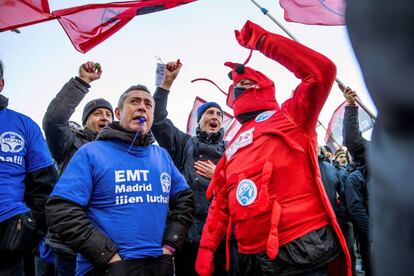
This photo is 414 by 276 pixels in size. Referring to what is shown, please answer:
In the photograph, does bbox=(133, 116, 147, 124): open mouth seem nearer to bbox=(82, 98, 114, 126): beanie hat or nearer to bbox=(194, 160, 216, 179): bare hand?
bbox=(194, 160, 216, 179): bare hand

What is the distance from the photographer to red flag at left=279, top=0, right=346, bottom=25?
3.81 m

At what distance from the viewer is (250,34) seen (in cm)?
262

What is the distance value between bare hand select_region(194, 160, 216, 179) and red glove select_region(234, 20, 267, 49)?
1.35m

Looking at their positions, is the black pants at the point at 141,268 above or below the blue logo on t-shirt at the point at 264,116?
below

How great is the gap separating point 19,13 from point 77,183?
2.41 m

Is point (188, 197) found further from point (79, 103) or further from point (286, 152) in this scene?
point (79, 103)

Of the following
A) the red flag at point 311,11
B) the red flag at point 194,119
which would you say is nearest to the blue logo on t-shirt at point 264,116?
the red flag at point 311,11

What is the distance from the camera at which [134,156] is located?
9.27 ft

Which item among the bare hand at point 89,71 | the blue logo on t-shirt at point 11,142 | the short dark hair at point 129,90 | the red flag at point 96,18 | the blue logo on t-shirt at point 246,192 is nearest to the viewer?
the blue logo on t-shirt at point 246,192

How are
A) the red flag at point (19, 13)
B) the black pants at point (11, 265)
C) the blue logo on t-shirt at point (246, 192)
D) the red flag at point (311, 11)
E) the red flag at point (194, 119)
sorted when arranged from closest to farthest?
the blue logo on t-shirt at point (246, 192) → the black pants at point (11, 265) → the red flag at point (311, 11) → the red flag at point (19, 13) → the red flag at point (194, 119)

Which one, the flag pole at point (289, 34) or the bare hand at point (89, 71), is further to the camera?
the flag pole at point (289, 34)

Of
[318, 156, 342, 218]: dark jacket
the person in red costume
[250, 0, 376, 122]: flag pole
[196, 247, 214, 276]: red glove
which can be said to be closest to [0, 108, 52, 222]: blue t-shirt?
[196, 247, 214, 276]: red glove

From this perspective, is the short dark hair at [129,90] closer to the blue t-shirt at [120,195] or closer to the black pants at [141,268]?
the blue t-shirt at [120,195]

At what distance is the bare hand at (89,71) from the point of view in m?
3.36
